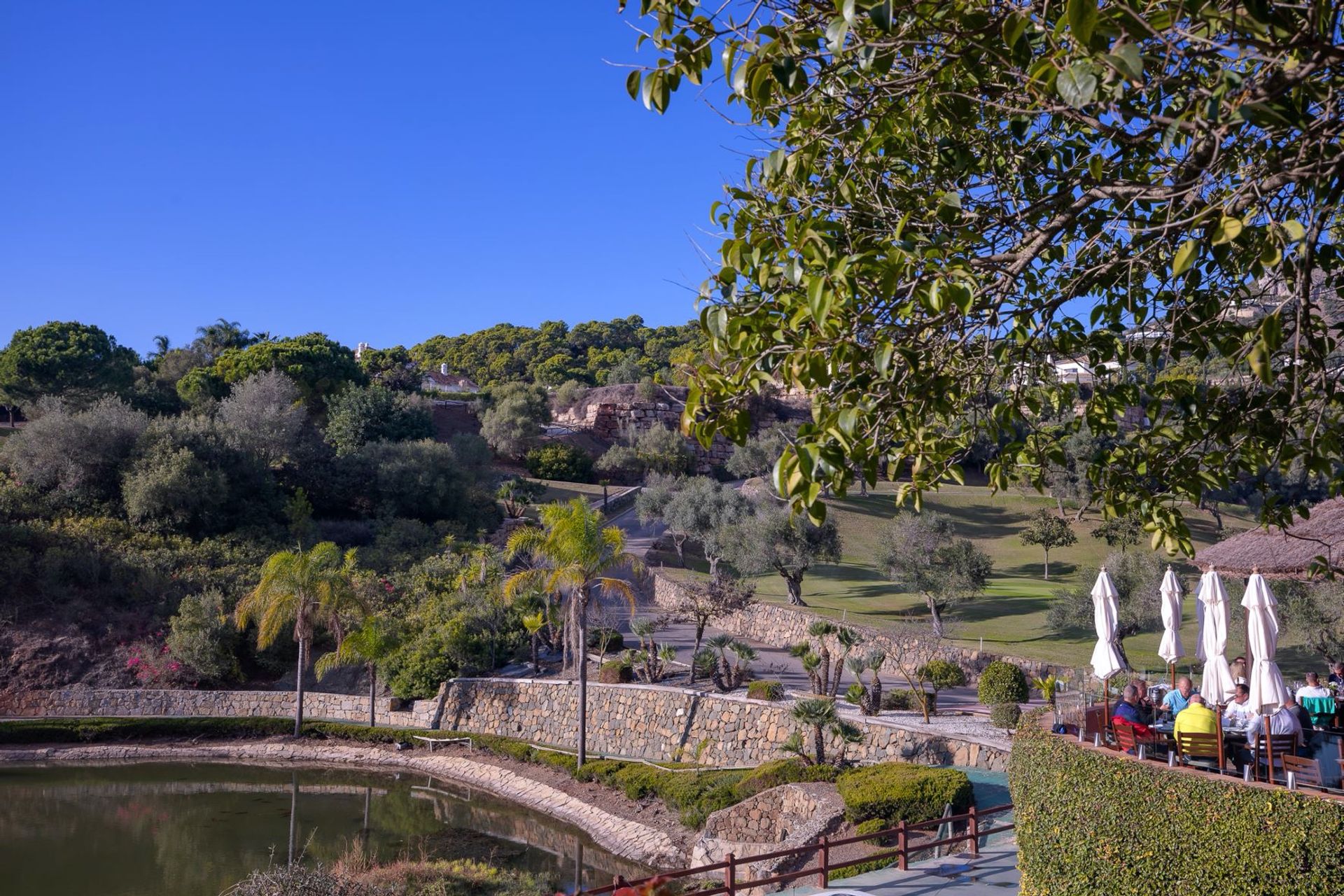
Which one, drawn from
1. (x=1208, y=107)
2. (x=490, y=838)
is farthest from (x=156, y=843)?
(x=1208, y=107)

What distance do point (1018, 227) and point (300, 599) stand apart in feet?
85.3

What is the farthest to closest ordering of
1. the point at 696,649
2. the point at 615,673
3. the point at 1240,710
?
the point at 615,673
the point at 696,649
the point at 1240,710

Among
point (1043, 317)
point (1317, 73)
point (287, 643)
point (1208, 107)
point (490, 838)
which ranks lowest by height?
point (490, 838)

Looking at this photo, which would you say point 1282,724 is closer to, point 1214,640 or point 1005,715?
point 1214,640

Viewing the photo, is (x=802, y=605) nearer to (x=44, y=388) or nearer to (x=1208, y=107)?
(x=1208, y=107)

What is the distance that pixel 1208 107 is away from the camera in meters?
3.72

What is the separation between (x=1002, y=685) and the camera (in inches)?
801

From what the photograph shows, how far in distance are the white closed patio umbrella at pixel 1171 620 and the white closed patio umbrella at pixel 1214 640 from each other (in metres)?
1.26

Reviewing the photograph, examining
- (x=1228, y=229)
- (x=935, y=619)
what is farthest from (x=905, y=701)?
(x=1228, y=229)

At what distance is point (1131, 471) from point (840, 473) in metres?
3.36

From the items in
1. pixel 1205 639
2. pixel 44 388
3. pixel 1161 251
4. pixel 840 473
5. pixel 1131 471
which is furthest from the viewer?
pixel 44 388

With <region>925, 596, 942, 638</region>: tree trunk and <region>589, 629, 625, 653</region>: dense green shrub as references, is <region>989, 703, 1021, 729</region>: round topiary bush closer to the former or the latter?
<region>925, 596, 942, 638</region>: tree trunk

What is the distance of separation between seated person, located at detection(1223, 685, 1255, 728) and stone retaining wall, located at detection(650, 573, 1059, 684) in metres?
13.2

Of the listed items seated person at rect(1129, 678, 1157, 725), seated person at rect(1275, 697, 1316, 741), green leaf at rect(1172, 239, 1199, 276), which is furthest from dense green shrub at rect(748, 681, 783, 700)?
green leaf at rect(1172, 239, 1199, 276)
